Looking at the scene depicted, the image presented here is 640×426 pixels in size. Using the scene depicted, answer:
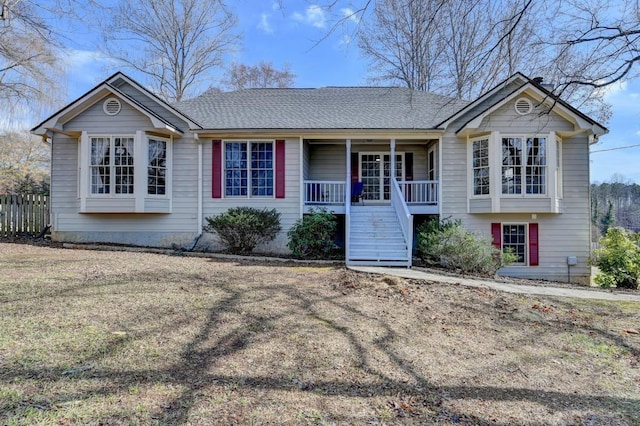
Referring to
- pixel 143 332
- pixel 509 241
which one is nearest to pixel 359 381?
pixel 143 332

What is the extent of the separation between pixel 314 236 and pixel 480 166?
5808mm

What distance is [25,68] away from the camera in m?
13.4

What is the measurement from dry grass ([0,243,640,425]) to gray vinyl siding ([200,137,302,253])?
210 inches

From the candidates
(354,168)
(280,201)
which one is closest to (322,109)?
(354,168)

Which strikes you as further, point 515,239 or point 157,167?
point 515,239

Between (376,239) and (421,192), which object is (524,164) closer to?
(421,192)

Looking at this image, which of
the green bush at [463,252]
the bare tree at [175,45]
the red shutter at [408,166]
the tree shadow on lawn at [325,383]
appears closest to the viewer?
the tree shadow on lawn at [325,383]

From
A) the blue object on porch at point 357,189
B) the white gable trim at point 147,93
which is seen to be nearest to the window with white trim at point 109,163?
the white gable trim at point 147,93

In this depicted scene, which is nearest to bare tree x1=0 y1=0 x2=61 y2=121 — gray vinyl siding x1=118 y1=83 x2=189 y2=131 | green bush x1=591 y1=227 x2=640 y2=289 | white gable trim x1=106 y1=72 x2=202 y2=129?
white gable trim x1=106 y1=72 x2=202 y2=129

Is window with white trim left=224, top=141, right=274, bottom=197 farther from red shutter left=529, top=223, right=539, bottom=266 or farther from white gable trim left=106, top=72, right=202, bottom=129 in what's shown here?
red shutter left=529, top=223, right=539, bottom=266

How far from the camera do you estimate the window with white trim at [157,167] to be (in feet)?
36.6

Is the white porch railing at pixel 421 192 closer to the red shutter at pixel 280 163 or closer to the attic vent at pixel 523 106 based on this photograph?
the attic vent at pixel 523 106

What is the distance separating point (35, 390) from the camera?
262cm

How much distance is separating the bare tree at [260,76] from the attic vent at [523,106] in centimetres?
2190
